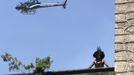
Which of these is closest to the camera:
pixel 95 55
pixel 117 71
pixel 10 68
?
pixel 117 71

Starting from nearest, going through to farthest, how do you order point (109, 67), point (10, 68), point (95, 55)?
point (109, 67) < point (95, 55) < point (10, 68)

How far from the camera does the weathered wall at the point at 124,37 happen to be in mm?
13430

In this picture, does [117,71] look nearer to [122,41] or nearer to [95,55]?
[122,41]

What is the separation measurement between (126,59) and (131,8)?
5.16 ft

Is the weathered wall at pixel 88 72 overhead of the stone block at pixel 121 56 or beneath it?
beneath

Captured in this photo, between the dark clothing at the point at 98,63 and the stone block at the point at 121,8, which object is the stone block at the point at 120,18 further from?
the dark clothing at the point at 98,63

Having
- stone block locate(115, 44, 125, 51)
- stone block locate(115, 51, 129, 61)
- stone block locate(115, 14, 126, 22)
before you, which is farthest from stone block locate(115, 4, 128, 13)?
stone block locate(115, 51, 129, 61)

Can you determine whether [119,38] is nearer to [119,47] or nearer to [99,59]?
[119,47]

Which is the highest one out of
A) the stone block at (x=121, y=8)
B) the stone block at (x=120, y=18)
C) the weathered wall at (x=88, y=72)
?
the stone block at (x=121, y=8)

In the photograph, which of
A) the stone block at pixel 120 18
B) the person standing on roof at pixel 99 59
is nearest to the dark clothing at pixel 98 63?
the person standing on roof at pixel 99 59

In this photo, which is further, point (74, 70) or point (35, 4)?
point (35, 4)

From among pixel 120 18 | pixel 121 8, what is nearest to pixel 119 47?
pixel 120 18

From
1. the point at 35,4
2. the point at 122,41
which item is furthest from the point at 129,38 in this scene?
the point at 35,4

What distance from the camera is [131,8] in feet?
47.0
